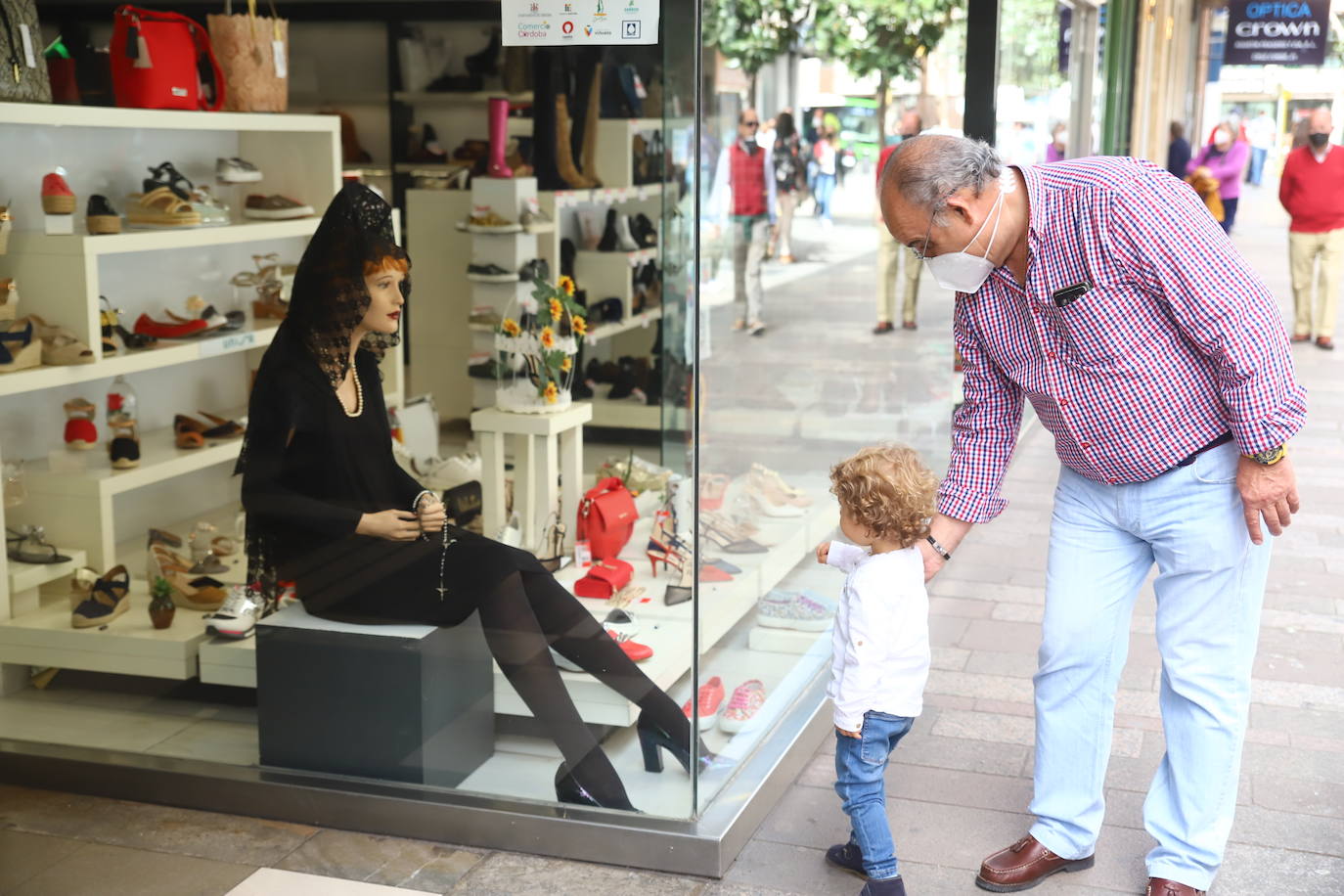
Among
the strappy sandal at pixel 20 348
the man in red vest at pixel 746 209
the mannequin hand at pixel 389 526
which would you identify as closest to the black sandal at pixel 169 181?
the strappy sandal at pixel 20 348

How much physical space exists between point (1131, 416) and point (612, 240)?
16.8 feet

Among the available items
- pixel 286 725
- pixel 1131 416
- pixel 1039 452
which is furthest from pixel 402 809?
pixel 1039 452

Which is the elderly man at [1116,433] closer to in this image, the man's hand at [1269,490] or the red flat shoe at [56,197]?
the man's hand at [1269,490]

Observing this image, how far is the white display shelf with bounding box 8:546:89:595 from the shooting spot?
12.4 ft

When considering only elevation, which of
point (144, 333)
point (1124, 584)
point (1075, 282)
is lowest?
point (1124, 584)

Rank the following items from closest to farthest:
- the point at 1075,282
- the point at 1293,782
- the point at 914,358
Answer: the point at 1075,282, the point at 1293,782, the point at 914,358

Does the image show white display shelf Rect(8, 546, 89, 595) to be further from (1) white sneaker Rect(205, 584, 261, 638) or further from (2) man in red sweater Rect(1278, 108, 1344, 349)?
(2) man in red sweater Rect(1278, 108, 1344, 349)

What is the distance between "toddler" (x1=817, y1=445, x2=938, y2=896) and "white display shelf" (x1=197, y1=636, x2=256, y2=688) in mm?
1581

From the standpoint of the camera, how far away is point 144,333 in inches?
170

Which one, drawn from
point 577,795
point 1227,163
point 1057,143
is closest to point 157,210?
point 577,795

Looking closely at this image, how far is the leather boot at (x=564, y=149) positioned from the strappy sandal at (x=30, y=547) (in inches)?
142

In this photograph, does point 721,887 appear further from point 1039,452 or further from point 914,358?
point 1039,452

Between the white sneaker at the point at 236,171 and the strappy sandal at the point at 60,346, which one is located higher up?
the white sneaker at the point at 236,171

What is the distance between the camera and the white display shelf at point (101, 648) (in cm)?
369
